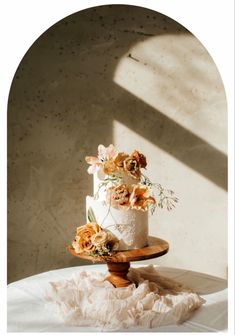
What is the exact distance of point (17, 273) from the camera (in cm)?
311

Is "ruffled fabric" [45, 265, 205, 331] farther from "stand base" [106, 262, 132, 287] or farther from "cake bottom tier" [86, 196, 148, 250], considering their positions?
"cake bottom tier" [86, 196, 148, 250]

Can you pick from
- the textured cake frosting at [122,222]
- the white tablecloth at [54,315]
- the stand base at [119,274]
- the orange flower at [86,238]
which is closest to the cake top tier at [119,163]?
the textured cake frosting at [122,222]

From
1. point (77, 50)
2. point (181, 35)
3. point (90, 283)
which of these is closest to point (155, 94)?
point (181, 35)

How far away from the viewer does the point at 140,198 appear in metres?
1.79

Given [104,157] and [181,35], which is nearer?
Result: [104,157]

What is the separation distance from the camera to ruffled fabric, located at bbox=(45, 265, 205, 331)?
5.13 feet

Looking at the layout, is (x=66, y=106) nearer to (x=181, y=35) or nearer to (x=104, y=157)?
(x=181, y=35)

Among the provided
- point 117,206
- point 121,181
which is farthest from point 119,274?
point 121,181

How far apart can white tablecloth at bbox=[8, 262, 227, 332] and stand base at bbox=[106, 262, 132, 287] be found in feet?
1.04

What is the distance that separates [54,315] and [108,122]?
1.77 meters

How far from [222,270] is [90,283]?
63.4 inches

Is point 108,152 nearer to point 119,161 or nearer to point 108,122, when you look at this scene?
point 119,161

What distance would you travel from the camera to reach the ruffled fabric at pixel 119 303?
1563 millimetres

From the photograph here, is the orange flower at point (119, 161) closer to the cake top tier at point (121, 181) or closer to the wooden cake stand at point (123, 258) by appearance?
the cake top tier at point (121, 181)
